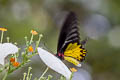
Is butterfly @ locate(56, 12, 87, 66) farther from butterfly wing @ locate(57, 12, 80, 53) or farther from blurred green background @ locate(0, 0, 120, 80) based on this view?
blurred green background @ locate(0, 0, 120, 80)

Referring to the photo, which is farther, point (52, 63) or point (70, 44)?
point (70, 44)

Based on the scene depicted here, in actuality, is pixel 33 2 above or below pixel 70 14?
above

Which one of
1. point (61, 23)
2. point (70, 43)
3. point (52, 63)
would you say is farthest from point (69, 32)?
point (61, 23)

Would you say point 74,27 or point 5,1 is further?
point 5,1

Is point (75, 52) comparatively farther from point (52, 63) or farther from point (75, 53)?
→ point (52, 63)

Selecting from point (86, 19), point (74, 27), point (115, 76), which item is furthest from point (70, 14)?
point (86, 19)

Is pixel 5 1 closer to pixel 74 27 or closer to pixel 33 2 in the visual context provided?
pixel 33 2

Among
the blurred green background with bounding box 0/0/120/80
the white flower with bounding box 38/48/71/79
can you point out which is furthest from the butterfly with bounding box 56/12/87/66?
the blurred green background with bounding box 0/0/120/80
